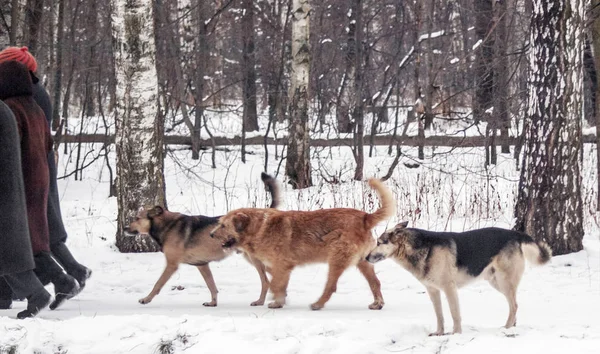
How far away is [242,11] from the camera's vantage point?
80.5 ft

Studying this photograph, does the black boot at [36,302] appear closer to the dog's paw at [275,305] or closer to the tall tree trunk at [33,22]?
the dog's paw at [275,305]

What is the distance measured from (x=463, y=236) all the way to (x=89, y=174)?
51.1ft

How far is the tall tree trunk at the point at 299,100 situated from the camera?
14.2m

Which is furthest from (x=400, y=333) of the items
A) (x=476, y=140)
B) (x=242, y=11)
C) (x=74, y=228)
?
(x=242, y=11)

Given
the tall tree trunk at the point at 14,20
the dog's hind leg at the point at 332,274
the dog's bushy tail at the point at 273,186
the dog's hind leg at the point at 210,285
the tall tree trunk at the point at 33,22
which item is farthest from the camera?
the tall tree trunk at the point at 33,22

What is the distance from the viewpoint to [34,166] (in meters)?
6.20

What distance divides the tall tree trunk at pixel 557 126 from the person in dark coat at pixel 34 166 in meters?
5.37

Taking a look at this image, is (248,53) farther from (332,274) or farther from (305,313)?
(305,313)

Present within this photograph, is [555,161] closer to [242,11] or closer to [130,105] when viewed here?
[130,105]

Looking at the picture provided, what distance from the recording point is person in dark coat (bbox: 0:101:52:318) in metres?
5.71

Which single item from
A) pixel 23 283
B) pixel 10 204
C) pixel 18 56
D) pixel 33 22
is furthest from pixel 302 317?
pixel 33 22

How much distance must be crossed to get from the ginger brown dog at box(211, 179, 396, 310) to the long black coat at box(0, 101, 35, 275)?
169 centimetres

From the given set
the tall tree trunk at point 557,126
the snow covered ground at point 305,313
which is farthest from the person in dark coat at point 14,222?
the tall tree trunk at point 557,126

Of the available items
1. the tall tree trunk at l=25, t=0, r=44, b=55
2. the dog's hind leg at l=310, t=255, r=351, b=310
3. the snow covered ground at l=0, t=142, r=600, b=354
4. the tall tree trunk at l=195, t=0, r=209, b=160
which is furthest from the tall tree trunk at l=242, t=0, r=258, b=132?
the dog's hind leg at l=310, t=255, r=351, b=310
